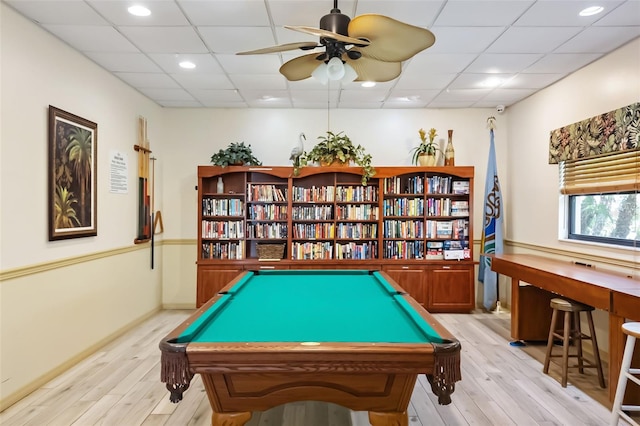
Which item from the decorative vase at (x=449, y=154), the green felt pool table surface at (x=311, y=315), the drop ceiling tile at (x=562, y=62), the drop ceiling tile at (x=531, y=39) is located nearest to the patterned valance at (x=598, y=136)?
the drop ceiling tile at (x=562, y=62)

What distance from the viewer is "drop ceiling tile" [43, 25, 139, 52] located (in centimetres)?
302

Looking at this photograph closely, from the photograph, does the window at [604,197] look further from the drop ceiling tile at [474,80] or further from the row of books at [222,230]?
the row of books at [222,230]

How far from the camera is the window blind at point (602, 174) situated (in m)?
3.20

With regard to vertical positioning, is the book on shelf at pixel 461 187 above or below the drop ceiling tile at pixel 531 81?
below

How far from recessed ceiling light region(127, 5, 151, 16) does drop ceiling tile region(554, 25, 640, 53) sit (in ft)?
11.0

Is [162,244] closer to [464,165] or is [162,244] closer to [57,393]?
[57,393]

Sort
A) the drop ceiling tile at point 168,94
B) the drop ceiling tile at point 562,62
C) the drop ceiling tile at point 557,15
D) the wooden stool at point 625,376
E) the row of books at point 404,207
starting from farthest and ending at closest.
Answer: the row of books at point 404,207 → the drop ceiling tile at point 168,94 → the drop ceiling tile at point 562,62 → the drop ceiling tile at point 557,15 → the wooden stool at point 625,376

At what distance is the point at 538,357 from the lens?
3586 millimetres

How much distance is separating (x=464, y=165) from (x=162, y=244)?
4411 millimetres

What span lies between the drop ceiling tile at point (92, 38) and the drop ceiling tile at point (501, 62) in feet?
10.5

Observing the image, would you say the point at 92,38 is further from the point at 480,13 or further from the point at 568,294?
the point at 568,294

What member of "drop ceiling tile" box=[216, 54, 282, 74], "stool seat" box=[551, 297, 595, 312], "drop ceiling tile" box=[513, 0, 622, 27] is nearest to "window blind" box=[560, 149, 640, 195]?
"stool seat" box=[551, 297, 595, 312]

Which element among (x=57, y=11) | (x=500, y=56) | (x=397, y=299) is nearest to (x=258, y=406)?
(x=397, y=299)

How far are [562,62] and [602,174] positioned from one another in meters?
1.14
